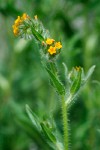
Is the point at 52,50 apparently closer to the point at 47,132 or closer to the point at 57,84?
the point at 57,84

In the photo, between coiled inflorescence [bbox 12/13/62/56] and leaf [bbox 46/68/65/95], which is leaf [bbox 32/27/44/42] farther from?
leaf [bbox 46/68/65/95]

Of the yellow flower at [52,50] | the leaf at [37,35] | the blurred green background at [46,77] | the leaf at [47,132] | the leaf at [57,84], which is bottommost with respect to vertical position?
the leaf at [47,132]

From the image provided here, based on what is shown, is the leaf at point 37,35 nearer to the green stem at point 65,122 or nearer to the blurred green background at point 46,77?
the green stem at point 65,122

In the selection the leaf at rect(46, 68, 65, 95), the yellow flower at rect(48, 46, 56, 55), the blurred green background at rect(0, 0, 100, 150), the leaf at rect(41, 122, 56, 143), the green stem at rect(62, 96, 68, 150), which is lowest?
the green stem at rect(62, 96, 68, 150)

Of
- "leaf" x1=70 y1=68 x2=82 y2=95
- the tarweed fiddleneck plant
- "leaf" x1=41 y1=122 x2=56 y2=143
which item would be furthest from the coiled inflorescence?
"leaf" x1=41 y1=122 x2=56 y2=143

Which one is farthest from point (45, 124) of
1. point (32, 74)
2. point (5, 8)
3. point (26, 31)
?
point (32, 74)

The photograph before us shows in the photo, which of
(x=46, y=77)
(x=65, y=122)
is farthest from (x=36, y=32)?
(x=46, y=77)

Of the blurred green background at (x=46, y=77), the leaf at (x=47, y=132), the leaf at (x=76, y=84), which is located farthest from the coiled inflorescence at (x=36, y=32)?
the blurred green background at (x=46, y=77)
